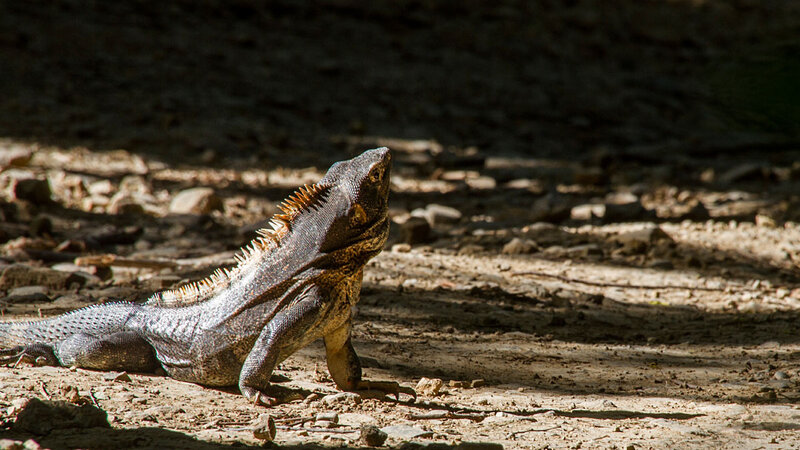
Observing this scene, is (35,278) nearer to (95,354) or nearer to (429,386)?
(95,354)

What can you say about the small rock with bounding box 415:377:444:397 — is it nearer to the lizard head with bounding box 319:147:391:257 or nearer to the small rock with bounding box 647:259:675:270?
the lizard head with bounding box 319:147:391:257

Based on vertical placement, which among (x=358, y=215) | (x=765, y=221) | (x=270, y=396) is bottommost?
(x=270, y=396)

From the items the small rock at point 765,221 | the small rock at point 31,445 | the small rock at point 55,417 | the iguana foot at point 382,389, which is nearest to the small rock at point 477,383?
the iguana foot at point 382,389

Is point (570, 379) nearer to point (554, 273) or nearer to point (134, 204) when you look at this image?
point (554, 273)

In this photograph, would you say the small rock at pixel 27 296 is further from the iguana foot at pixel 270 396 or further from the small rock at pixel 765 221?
the small rock at pixel 765 221

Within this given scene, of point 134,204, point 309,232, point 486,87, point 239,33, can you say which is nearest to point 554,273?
point 309,232

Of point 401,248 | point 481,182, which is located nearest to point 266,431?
point 401,248

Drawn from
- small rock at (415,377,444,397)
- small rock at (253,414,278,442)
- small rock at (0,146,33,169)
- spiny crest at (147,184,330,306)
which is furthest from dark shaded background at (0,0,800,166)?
small rock at (253,414,278,442)
